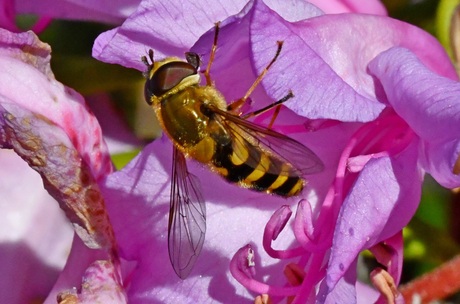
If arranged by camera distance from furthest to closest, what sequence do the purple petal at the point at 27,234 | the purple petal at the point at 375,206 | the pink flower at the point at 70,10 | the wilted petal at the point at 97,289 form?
the purple petal at the point at 27,234
the pink flower at the point at 70,10
the wilted petal at the point at 97,289
the purple petal at the point at 375,206

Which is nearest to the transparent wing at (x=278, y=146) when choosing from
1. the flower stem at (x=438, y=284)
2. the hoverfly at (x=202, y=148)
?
the hoverfly at (x=202, y=148)

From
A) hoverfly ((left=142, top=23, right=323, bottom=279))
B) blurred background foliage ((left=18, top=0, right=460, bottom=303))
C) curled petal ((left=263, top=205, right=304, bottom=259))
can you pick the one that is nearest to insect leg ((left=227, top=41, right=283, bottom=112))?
hoverfly ((left=142, top=23, right=323, bottom=279))

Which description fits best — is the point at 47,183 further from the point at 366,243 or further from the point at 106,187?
the point at 366,243

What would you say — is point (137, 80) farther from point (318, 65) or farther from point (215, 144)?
point (318, 65)

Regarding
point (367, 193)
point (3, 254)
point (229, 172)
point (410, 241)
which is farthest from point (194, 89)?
point (410, 241)

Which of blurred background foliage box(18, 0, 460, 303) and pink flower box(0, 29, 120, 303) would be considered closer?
pink flower box(0, 29, 120, 303)

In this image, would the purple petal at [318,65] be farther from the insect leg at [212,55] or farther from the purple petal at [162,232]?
the purple petal at [162,232]

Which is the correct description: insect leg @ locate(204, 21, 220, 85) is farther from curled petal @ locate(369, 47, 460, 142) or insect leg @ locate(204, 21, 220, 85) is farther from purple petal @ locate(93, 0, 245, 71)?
curled petal @ locate(369, 47, 460, 142)
